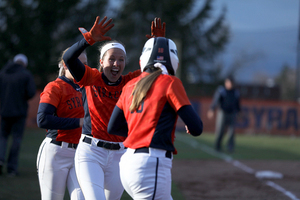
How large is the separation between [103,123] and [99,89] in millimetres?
355

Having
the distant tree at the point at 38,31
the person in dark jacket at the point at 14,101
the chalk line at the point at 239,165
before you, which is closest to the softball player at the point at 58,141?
the person in dark jacket at the point at 14,101

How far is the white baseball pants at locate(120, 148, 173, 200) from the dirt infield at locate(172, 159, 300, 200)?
3.67 metres

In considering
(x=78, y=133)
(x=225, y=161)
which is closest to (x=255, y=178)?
(x=225, y=161)

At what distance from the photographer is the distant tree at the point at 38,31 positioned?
24656mm

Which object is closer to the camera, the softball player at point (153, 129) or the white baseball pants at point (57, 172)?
the softball player at point (153, 129)

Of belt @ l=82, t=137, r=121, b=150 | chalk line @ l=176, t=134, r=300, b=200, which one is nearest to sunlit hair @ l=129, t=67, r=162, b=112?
belt @ l=82, t=137, r=121, b=150

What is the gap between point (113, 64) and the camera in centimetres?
380

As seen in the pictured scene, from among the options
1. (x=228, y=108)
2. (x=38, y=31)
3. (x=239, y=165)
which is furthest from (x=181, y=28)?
(x=239, y=165)

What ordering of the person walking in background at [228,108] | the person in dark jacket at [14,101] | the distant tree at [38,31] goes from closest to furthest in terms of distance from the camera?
the person in dark jacket at [14,101]
the person walking in background at [228,108]
the distant tree at [38,31]

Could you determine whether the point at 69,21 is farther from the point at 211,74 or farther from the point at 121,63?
the point at 121,63

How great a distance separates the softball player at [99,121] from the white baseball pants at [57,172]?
0.35m

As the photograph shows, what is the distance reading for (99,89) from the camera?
3.77 meters

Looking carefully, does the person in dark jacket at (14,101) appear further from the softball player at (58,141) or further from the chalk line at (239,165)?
the chalk line at (239,165)

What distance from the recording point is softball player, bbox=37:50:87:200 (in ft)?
12.6
